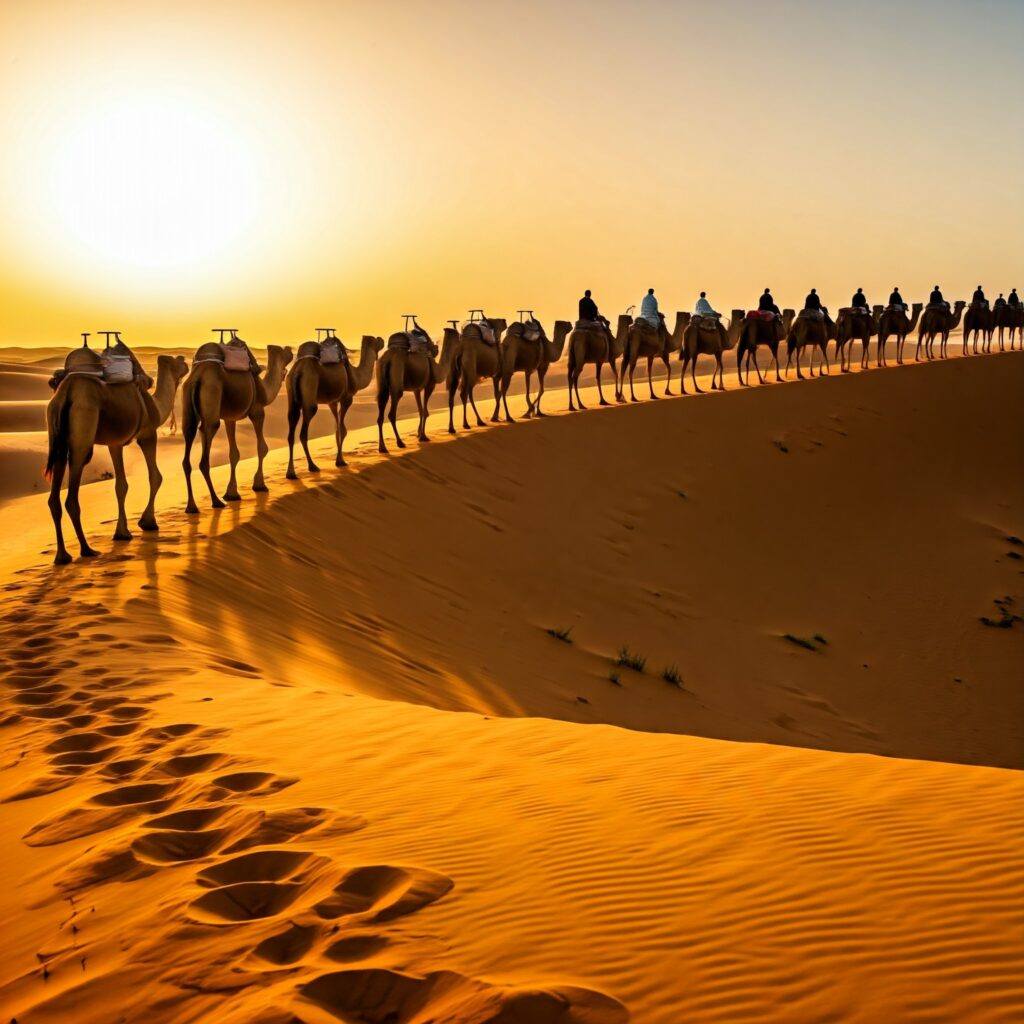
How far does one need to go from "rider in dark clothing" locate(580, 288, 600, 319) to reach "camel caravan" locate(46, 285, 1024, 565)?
0.04m

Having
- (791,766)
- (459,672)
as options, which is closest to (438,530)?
(459,672)

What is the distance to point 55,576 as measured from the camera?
11281mm

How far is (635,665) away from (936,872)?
938cm

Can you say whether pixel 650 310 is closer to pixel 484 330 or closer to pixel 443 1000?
pixel 484 330

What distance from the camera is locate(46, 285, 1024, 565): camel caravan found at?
38.8ft

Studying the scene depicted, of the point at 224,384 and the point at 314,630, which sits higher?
the point at 224,384

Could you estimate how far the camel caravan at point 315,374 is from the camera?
11820 mm

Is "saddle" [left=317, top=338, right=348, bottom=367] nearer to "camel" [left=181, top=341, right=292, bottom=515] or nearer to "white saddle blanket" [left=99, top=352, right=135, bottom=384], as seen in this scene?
"camel" [left=181, top=341, right=292, bottom=515]

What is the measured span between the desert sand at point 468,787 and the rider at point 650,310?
1378cm

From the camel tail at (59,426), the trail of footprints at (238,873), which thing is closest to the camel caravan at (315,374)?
the camel tail at (59,426)

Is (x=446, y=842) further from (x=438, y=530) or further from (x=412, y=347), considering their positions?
(x=412, y=347)

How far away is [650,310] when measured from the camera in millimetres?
30438

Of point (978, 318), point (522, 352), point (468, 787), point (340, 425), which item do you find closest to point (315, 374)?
point (340, 425)

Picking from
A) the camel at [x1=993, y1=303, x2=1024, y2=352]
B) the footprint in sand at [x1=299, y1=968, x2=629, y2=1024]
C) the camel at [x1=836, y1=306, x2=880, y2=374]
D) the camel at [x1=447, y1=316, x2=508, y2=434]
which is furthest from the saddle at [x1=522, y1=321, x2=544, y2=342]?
the camel at [x1=993, y1=303, x2=1024, y2=352]
